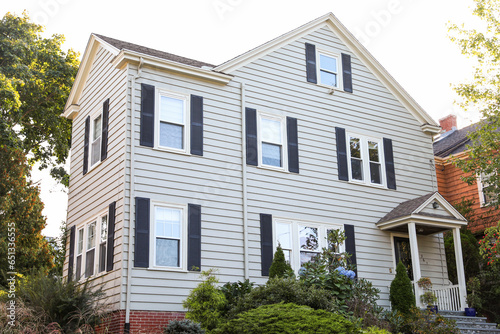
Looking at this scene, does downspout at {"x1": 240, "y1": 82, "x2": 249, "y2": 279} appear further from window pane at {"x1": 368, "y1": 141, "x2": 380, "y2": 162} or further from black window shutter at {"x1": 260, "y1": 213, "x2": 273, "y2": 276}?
window pane at {"x1": 368, "y1": 141, "x2": 380, "y2": 162}

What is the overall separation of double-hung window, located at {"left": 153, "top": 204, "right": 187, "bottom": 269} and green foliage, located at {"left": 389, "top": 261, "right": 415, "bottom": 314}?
19.2 feet

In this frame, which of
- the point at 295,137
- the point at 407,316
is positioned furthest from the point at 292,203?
the point at 407,316

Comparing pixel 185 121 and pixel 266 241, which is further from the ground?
pixel 185 121

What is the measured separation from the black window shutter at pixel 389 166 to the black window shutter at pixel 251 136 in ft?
15.6

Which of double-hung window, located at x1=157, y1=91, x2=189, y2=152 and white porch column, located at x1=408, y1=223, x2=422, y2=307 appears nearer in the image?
double-hung window, located at x1=157, y1=91, x2=189, y2=152

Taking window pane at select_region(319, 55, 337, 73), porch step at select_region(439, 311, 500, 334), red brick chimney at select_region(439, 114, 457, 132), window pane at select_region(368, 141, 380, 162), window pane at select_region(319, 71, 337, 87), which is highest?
red brick chimney at select_region(439, 114, 457, 132)

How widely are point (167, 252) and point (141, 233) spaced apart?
0.80 metres

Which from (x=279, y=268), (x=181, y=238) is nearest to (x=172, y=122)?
(x=181, y=238)

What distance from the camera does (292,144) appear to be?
15680 millimetres

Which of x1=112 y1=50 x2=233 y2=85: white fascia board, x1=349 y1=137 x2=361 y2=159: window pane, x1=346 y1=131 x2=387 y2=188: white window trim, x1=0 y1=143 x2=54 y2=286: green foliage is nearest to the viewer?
x1=112 y1=50 x2=233 y2=85: white fascia board

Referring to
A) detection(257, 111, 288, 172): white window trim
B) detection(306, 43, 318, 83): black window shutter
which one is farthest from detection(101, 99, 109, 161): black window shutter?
detection(306, 43, 318, 83): black window shutter

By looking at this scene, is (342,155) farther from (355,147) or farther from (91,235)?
(91,235)

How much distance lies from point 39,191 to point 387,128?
13.2 meters

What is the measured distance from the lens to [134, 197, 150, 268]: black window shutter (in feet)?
40.4
